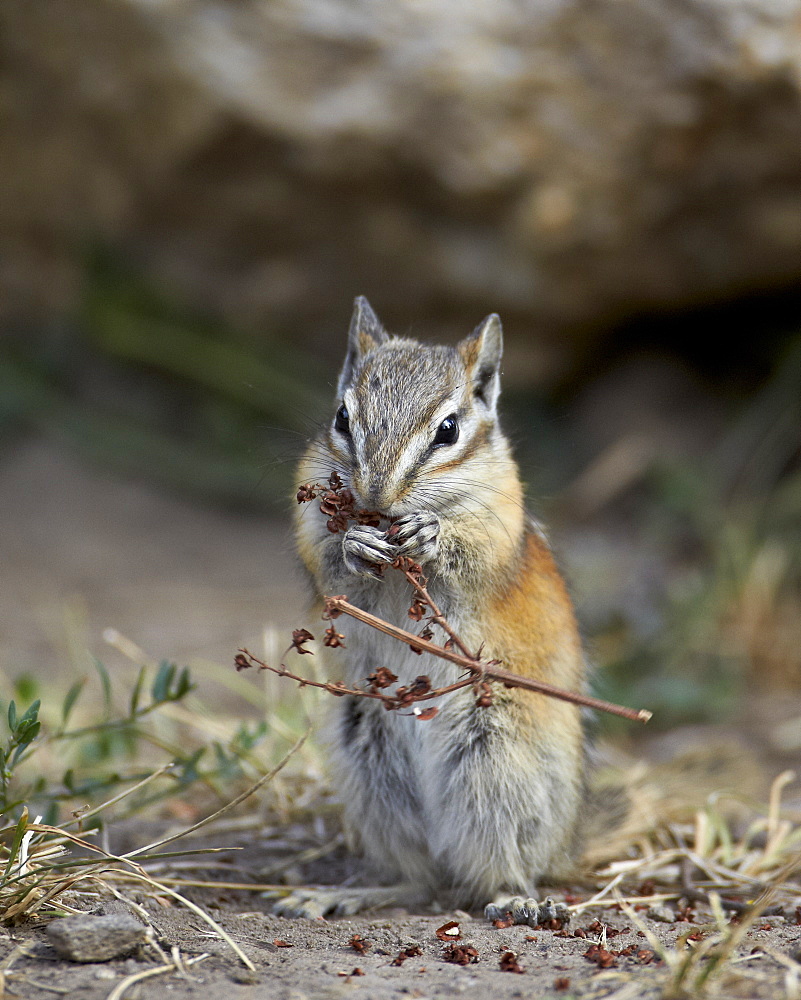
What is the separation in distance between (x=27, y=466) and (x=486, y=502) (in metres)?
5.66

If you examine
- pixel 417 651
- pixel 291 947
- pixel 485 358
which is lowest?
pixel 291 947

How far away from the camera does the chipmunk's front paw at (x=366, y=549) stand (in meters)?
2.92

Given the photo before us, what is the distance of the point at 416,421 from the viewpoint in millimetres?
3037

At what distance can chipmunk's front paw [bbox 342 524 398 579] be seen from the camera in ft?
9.58

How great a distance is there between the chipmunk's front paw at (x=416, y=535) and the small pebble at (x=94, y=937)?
1205 mm

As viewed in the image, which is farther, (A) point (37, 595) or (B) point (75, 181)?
(B) point (75, 181)

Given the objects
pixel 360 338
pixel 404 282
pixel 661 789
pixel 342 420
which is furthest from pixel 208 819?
pixel 404 282

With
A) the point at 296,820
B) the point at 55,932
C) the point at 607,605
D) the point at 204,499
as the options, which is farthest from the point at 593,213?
the point at 55,932

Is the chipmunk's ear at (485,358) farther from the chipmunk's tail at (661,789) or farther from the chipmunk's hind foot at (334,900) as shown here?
the chipmunk's hind foot at (334,900)

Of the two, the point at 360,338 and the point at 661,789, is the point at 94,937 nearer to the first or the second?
the point at 360,338

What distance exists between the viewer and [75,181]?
741 centimetres

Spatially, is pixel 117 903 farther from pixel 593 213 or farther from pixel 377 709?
pixel 593 213

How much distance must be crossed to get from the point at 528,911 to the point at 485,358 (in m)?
1.79

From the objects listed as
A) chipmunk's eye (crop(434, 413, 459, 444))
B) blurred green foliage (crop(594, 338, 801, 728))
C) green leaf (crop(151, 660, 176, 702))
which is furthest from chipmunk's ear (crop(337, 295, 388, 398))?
blurred green foliage (crop(594, 338, 801, 728))
